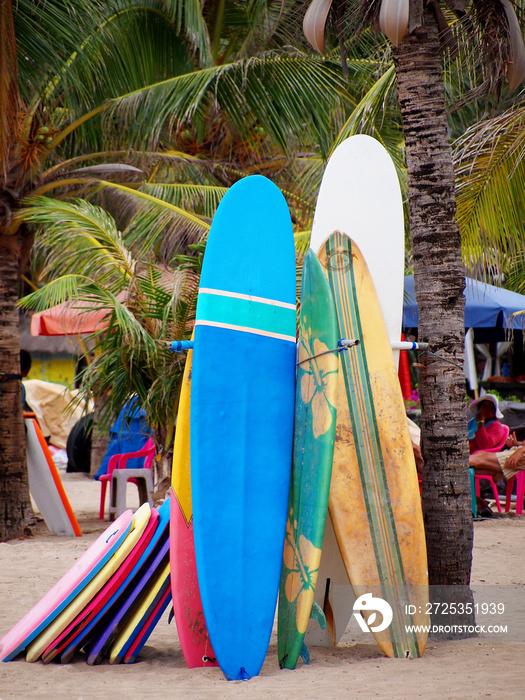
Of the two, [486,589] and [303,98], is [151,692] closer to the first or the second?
[486,589]

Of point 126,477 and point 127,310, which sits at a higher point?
point 127,310

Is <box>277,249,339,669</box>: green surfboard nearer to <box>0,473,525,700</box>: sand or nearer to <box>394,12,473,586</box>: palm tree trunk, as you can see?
<box>0,473,525,700</box>: sand

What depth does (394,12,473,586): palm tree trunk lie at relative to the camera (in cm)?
332

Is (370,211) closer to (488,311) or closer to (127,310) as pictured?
(127,310)

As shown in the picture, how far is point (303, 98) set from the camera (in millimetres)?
6598

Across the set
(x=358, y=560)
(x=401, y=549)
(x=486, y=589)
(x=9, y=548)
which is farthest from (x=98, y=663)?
(x=9, y=548)

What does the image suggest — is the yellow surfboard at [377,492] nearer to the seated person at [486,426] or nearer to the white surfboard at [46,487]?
the white surfboard at [46,487]

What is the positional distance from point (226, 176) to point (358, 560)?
306 inches

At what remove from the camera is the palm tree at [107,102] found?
5.69 meters

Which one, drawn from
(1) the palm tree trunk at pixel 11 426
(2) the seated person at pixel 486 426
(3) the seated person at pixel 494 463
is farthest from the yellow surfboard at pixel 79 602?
(2) the seated person at pixel 486 426

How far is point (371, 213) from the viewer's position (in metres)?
3.56

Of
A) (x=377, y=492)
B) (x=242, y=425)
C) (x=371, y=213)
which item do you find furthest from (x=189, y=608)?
(x=371, y=213)

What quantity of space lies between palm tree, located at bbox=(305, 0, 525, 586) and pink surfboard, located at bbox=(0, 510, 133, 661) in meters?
1.46

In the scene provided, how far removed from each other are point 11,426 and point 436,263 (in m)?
4.15
